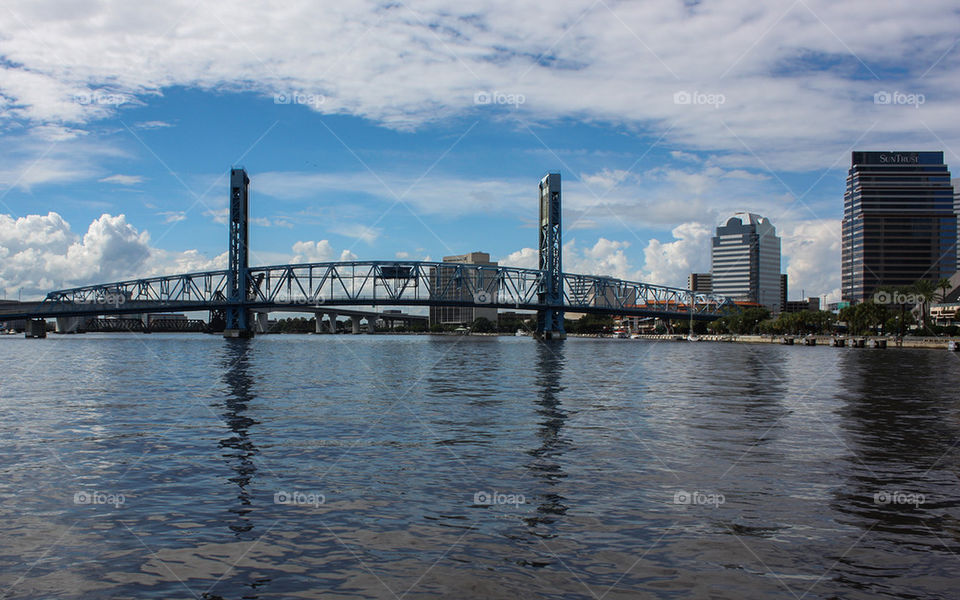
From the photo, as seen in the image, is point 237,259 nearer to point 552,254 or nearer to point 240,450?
point 552,254

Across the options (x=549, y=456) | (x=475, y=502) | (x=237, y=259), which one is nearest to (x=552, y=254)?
(x=237, y=259)

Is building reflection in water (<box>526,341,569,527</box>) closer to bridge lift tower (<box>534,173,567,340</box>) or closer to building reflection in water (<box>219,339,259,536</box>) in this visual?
building reflection in water (<box>219,339,259,536</box>)

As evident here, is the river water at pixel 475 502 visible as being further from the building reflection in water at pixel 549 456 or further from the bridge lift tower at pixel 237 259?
the bridge lift tower at pixel 237 259

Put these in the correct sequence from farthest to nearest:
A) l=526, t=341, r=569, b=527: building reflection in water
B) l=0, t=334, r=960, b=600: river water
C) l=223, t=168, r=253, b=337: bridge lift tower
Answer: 1. l=223, t=168, r=253, b=337: bridge lift tower
2. l=526, t=341, r=569, b=527: building reflection in water
3. l=0, t=334, r=960, b=600: river water

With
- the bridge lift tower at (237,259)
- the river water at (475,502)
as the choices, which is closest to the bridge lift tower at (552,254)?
the bridge lift tower at (237,259)

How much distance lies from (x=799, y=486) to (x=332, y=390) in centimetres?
3115

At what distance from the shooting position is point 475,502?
642 inches

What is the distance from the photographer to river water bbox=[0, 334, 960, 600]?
468 inches

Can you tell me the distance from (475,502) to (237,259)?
187775mm

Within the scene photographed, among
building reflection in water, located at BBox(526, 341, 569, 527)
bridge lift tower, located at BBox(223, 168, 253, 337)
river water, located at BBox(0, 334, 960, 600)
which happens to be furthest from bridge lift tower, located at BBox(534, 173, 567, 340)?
river water, located at BBox(0, 334, 960, 600)

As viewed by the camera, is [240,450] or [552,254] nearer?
[240,450]

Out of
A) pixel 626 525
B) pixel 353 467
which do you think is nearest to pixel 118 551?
pixel 353 467

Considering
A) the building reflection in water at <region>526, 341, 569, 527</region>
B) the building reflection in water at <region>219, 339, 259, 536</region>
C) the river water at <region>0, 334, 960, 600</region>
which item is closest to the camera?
the river water at <region>0, 334, 960, 600</region>

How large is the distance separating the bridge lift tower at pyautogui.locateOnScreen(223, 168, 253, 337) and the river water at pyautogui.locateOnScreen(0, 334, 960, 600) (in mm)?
162466
